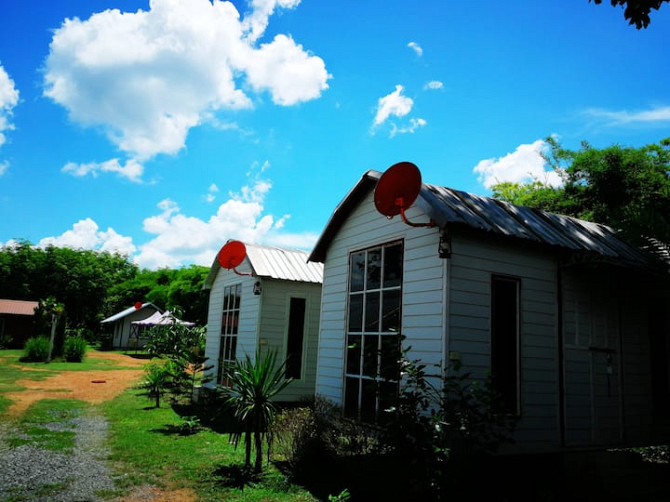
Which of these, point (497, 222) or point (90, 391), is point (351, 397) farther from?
point (90, 391)

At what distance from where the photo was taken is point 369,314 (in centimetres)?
811

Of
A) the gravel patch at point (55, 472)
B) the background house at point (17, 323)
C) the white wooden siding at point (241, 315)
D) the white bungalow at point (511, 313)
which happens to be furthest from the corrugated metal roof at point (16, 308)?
the white bungalow at point (511, 313)

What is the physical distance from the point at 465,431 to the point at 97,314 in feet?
183

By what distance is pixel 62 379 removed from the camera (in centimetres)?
1867

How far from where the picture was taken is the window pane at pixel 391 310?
7355 mm

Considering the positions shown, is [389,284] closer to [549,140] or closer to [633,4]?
[633,4]

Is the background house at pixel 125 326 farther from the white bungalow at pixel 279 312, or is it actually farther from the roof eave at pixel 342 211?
the roof eave at pixel 342 211

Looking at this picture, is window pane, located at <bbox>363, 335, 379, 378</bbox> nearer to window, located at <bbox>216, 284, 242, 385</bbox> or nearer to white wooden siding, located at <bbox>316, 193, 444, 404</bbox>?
white wooden siding, located at <bbox>316, 193, 444, 404</bbox>

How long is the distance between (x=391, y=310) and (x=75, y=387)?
47.3 ft

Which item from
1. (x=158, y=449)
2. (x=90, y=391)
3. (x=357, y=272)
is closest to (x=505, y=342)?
(x=357, y=272)

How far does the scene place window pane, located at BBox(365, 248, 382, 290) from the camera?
317 inches

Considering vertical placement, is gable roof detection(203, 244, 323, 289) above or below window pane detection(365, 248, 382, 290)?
above

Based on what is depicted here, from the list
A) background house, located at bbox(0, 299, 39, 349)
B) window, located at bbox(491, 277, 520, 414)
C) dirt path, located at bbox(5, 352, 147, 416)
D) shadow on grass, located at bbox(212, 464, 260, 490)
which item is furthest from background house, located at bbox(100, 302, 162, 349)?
window, located at bbox(491, 277, 520, 414)

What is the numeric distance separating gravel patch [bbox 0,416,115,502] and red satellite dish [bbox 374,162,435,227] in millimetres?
5433
